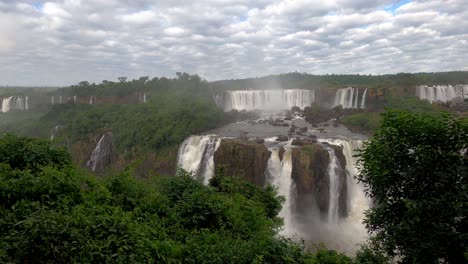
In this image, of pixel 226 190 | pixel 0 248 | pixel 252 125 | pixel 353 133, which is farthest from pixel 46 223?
pixel 252 125

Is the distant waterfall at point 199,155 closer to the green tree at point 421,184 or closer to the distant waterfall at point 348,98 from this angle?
the green tree at point 421,184

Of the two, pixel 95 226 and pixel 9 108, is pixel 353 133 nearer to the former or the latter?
pixel 95 226

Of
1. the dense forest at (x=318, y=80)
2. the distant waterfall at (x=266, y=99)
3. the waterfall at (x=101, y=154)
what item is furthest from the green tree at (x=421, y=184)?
the dense forest at (x=318, y=80)

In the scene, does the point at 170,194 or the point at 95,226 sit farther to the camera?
the point at 170,194

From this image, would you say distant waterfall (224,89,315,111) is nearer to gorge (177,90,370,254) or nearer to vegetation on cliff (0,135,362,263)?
gorge (177,90,370,254)

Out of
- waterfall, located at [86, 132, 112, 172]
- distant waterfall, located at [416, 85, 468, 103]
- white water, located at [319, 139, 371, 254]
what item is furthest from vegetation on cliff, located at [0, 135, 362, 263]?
distant waterfall, located at [416, 85, 468, 103]

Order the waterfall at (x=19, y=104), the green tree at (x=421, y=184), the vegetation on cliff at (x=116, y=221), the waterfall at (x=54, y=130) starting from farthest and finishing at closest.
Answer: the waterfall at (x=19, y=104) → the waterfall at (x=54, y=130) → the green tree at (x=421, y=184) → the vegetation on cliff at (x=116, y=221)

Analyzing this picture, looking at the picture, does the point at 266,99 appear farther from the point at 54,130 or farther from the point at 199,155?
the point at 54,130
